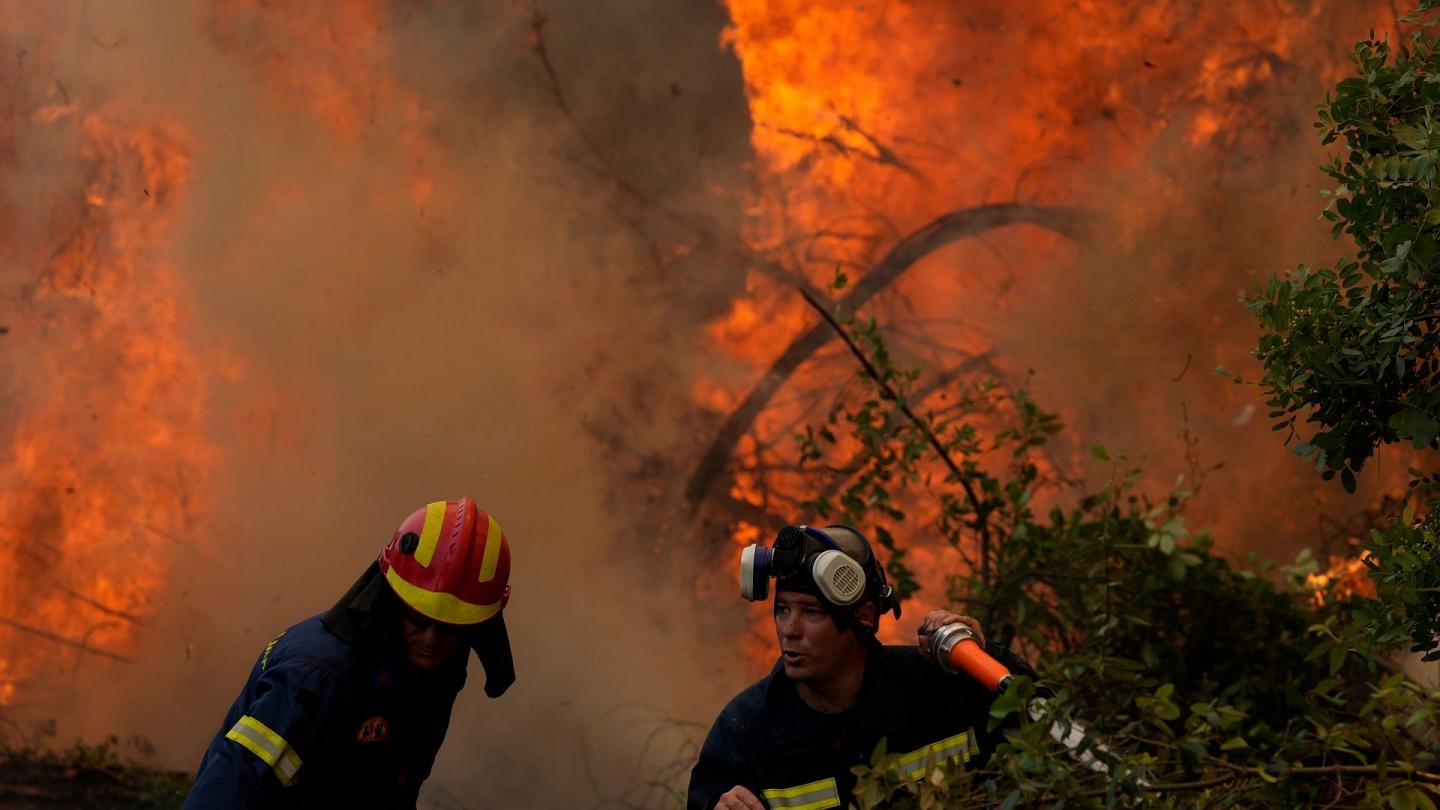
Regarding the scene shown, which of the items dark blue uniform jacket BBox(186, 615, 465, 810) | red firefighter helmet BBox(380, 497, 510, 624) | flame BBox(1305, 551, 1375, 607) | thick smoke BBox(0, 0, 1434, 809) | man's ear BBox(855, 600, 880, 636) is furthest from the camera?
thick smoke BBox(0, 0, 1434, 809)

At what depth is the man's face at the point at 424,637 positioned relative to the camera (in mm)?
3803

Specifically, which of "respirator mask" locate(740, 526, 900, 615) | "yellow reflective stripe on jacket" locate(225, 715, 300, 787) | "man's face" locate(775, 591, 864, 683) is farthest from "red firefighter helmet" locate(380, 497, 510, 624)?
"man's face" locate(775, 591, 864, 683)

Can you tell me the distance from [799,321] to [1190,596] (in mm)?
2575

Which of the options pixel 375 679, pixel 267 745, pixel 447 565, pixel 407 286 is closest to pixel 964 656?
pixel 447 565

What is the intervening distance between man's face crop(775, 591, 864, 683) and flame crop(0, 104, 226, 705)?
4.72 metres

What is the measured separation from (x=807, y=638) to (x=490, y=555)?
0.89m

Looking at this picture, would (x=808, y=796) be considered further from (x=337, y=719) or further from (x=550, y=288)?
(x=550, y=288)

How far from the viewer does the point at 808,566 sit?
3729 millimetres

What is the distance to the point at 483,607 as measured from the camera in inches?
151

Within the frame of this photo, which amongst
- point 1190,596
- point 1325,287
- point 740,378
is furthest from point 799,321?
point 1325,287

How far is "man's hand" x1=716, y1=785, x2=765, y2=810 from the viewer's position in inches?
138

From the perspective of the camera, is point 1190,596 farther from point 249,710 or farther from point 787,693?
point 249,710

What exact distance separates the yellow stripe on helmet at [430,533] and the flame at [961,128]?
12.0 feet

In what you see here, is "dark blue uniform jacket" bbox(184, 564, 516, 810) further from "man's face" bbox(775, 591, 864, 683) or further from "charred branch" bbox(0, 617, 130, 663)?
"charred branch" bbox(0, 617, 130, 663)
